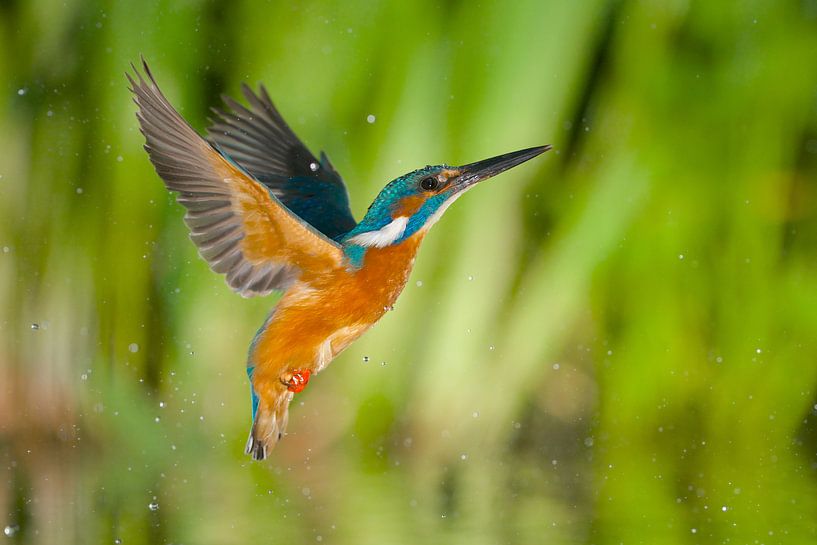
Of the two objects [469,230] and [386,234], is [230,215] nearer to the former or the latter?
[386,234]

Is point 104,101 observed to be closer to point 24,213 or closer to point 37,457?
point 24,213

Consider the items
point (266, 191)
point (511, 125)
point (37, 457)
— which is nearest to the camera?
point (266, 191)

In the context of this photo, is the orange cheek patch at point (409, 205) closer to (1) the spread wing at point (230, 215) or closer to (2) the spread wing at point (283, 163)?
(1) the spread wing at point (230, 215)

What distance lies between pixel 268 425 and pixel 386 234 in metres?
0.25

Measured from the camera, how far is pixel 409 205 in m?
1.19

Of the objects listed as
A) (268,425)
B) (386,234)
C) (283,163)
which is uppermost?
(283,163)

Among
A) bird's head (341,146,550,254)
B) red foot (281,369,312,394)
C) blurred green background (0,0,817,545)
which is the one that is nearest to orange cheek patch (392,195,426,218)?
bird's head (341,146,550,254)

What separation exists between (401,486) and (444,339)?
378 mm

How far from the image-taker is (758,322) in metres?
1.89

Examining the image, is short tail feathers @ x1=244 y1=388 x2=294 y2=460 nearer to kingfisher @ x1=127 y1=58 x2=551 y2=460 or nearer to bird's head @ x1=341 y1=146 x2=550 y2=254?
kingfisher @ x1=127 y1=58 x2=551 y2=460

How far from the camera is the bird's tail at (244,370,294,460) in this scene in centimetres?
119

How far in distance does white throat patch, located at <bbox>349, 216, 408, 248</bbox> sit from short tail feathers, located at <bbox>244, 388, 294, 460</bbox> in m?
0.20

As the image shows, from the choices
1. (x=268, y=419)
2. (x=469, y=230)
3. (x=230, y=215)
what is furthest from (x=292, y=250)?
(x=469, y=230)

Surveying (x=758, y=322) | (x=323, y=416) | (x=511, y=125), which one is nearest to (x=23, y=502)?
(x=323, y=416)
